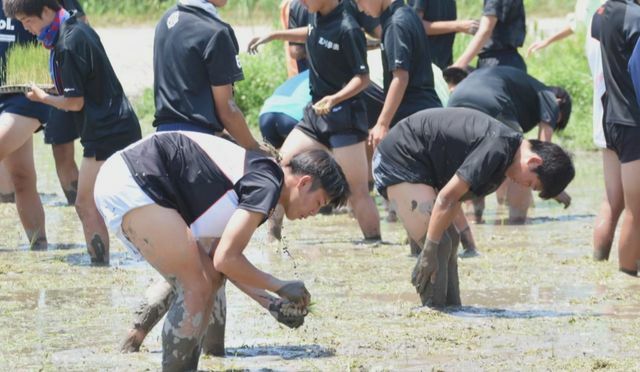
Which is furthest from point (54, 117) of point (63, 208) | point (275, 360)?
point (275, 360)

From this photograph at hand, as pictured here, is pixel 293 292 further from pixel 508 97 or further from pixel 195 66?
pixel 508 97

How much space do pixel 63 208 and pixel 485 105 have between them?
378 cm

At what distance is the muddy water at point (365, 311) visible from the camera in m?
6.13

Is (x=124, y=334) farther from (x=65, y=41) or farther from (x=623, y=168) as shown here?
(x=623, y=168)

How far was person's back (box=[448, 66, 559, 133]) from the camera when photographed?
9.49 meters

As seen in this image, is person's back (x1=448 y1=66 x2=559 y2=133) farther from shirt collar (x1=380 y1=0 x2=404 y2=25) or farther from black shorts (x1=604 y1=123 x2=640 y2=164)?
black shorts (x1=604 y1=123 x2=640 y2=164)

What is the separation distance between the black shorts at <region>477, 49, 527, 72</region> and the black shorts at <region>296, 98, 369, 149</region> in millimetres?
1892

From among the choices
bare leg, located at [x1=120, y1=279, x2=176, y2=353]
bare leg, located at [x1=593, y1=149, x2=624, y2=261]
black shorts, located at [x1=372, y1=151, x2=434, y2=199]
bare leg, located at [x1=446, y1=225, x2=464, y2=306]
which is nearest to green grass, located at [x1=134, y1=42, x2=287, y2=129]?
bare leg, located at [x1=593, y1=149, x2=624, y2=261]

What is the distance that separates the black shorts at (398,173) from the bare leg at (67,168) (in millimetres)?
4167

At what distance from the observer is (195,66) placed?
7297 millimetres

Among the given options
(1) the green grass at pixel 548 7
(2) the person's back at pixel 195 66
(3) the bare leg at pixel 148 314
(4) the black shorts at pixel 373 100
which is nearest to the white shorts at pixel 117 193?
(3) the bare leg at pixel 148 314

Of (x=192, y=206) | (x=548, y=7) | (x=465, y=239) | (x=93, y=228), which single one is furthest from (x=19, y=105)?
(x=548, y=7)

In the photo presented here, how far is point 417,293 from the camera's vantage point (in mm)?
7500

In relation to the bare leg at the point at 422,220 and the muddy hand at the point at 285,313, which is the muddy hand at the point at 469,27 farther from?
the muddy hand at the point at 285,313
